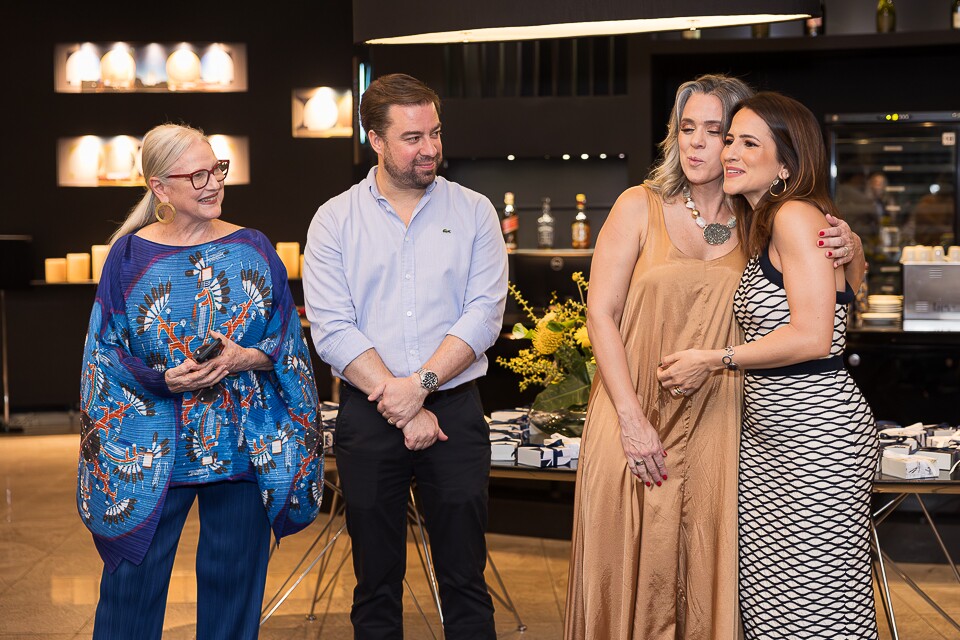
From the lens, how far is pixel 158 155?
2787 millimetres

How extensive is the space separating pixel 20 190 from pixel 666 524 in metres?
8.41

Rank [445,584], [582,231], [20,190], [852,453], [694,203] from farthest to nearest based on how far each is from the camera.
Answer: [20,190] < [582,231] < [445,584] < [694,203] < [852,453]

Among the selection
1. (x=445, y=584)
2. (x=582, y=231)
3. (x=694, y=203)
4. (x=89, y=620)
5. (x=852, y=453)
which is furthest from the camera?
(x=582, y=231)

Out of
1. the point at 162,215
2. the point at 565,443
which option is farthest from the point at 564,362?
the point at 162,215

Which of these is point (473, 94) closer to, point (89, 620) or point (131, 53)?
point (131, 53)

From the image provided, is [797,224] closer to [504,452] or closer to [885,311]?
[504,452]

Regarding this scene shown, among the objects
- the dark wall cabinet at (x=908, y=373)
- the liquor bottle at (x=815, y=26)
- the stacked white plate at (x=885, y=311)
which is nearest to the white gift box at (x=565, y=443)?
the dark wall cabinet at (x=908, y=373)

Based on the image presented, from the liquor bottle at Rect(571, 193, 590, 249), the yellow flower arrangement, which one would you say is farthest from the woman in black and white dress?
the liquor bottle at Rect(571, 193, 590, 249)

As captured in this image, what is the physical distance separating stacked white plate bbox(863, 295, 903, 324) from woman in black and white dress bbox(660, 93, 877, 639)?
3.31 meters

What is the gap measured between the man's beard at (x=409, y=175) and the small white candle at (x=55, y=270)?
739cm

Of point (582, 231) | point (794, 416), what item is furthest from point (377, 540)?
point (582, 231)

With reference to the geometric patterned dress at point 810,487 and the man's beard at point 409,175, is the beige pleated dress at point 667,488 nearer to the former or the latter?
the geometric patterned dress at point 810,487

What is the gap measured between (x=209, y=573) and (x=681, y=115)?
1702 millimetres

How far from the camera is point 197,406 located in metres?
2.82
